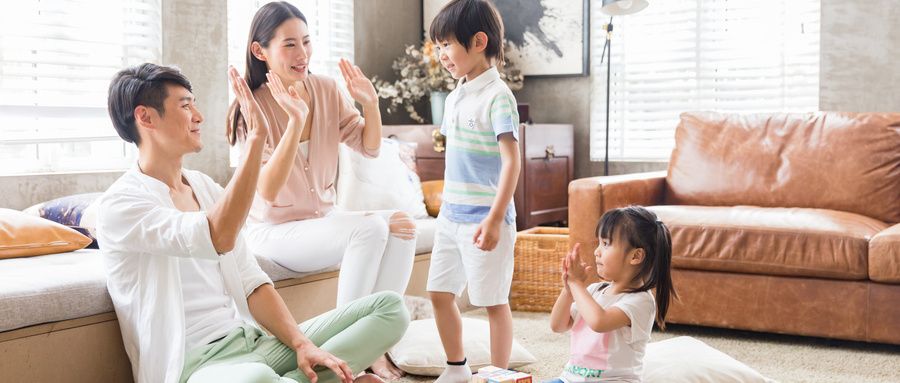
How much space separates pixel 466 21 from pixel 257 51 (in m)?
0.62

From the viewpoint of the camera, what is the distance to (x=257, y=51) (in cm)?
227

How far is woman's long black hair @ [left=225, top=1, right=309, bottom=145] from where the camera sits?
2.21 meters

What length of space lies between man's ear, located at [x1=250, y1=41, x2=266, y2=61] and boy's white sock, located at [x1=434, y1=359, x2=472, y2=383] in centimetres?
102

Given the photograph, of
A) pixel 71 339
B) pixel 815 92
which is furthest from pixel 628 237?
pixel 815 92

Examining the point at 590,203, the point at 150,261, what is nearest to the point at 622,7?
the point at 590,203

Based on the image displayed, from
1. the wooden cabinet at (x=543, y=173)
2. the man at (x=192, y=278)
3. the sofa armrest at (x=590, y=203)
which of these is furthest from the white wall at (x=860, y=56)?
the man at (x=192, y=278)

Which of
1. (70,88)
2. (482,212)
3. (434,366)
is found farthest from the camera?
(70,88)

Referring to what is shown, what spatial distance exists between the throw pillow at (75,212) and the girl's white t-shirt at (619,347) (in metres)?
1.63

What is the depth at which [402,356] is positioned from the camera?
2.46 metres

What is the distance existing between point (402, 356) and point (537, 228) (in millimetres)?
1480

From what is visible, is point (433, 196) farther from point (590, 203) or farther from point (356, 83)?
point (356, 83)

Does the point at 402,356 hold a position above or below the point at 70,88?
below

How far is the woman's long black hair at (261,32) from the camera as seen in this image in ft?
7.25

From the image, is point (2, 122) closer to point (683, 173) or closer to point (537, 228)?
point (537, 228)
